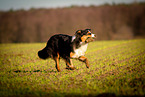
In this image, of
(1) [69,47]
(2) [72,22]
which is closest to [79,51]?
(1) [69,47]

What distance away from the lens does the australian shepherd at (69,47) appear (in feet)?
19.8

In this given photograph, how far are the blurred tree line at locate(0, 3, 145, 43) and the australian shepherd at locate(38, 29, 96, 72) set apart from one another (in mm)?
29665

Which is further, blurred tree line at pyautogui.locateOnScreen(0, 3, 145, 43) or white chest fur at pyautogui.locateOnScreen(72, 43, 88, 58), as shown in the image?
blurred tree line at pyautogui.locateOnScreen(0, 3, 145, 43)

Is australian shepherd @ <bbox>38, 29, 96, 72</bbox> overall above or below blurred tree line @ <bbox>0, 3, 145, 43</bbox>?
below

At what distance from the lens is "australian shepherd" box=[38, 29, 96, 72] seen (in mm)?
6035

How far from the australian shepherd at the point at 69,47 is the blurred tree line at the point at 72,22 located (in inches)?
1168

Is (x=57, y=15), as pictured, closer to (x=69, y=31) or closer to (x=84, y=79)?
(x=69, y=31)

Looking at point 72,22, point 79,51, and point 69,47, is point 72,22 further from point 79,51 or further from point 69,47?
point 79,51

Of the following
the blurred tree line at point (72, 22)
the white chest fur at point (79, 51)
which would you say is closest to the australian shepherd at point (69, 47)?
the white chest fur at point (79, 51)

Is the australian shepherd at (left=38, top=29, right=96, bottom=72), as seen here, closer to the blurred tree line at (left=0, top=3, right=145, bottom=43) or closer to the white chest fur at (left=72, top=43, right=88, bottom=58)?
the white chest fur at (left=72, top=43, right=88, bottom=58)

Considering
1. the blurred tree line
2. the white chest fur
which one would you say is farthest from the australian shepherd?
the blurred tree line

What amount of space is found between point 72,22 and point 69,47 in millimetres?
32988

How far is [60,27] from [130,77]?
3368cm

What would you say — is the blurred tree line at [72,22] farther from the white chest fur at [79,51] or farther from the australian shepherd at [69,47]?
the white chest fur at [79,51]
